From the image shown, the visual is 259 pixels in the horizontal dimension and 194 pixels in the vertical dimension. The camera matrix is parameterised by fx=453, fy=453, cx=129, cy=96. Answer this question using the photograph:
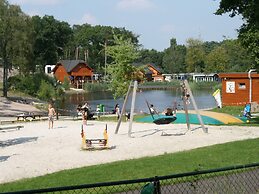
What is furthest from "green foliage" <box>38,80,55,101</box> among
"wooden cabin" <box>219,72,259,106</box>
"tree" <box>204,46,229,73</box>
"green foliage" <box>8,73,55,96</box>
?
"tree" <box>204,46,229,73</box>

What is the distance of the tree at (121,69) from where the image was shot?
156 ft

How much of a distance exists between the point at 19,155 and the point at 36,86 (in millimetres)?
55949

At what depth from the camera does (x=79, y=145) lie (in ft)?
65.6

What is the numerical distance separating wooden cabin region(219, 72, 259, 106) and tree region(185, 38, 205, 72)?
262ft

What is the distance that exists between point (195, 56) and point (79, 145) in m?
106

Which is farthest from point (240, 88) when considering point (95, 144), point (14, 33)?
point (14, 33)

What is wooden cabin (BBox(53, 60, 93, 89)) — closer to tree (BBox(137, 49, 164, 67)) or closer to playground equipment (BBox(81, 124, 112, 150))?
tree (BBox(137, 49, 164, 67))

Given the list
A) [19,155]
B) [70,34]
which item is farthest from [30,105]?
[70,34]

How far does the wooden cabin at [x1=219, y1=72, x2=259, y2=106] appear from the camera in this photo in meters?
41.2

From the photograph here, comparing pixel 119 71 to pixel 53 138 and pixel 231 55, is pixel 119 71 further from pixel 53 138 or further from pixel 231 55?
pixel 231 55

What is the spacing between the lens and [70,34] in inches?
5295

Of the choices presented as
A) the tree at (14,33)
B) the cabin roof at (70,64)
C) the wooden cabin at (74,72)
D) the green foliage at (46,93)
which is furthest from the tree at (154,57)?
the tree at (14,33)

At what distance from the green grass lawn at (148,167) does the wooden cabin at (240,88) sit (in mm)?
25415

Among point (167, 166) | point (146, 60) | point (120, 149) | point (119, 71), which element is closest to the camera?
point (167, 166)
